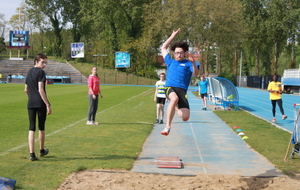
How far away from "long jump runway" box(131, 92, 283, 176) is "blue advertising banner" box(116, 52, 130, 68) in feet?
181

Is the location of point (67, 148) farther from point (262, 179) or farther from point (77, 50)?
point (77, 50)

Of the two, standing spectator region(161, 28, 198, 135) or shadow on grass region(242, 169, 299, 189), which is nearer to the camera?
shadow on grass region(242, 169, 299, 189)

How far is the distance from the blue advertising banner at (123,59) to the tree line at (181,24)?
3492 mm

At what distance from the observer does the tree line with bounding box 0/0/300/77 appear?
5775 centimetres

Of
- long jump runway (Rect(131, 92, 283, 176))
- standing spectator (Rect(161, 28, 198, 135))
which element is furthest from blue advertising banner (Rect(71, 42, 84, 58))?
standing spectator (Rect(161, 28, 198, 135))

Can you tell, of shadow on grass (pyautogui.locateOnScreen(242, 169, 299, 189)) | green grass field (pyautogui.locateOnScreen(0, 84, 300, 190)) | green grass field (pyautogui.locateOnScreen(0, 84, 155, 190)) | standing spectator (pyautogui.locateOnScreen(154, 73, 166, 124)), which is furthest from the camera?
standing spectator (pyautogui.locateOnScreen(154, 73, 166, 124))

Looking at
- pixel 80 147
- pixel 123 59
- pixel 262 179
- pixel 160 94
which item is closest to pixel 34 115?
pixel 80 147

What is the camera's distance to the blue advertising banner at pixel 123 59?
6769cm

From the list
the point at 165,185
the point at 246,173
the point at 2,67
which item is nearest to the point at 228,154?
the point at 246,173

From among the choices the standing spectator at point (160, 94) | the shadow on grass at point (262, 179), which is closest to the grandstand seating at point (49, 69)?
the standing spectator at point (160, 94)

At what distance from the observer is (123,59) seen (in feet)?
223

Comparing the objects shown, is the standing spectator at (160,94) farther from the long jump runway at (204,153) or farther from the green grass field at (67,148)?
the long jump runway at (204,153)

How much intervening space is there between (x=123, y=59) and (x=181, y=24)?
14.0 metres

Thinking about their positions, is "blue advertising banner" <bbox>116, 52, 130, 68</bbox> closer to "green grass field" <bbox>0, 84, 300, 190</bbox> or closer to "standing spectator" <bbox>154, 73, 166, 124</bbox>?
"green grass field" <bbox>0, 84, 300, 190</bbox>
